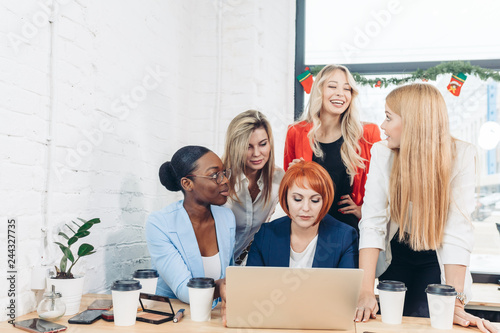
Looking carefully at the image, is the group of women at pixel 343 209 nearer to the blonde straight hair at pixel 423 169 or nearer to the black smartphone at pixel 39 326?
the blonde straight hair at pixel 423 169

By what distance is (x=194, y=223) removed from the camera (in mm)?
1978

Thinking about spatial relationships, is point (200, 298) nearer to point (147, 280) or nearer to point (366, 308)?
point (147, 280)

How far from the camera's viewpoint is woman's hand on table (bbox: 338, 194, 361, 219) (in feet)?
7.50

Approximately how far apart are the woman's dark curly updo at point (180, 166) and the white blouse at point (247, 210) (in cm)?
31

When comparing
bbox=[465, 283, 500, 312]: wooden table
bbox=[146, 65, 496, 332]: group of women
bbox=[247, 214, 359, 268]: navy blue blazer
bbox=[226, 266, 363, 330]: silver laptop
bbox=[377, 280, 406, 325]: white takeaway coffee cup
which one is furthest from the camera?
bbox=[465, 283, 500, 312]: wooden table

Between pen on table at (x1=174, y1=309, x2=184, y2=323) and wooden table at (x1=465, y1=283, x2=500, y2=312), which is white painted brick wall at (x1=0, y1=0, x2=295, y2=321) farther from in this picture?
wooden table at (x1=465, y1=283, x2=500, y2=312)

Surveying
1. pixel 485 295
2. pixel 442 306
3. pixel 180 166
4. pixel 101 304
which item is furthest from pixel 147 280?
pixel 485 295

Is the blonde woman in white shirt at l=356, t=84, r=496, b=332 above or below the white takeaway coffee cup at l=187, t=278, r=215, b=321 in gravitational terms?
above

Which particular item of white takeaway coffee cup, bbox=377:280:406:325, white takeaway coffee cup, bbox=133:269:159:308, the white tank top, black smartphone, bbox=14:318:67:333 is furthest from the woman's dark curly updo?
white takeaway coffee cup, bbox=377:280:406:325

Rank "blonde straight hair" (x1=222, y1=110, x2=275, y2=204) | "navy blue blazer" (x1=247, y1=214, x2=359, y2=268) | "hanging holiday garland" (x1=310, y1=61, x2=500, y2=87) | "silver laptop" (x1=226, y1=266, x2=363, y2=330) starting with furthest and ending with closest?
1. "hanging holiday garland" (x1=310, y1=61, x2=500, y2=87)
2. "blonde straight hair" (x1=222, y1=110, x2=275, y2=204)
3. "navy blue blazer" (x1=247, y1=214, x2=359, y2=268)
4. "silver laptop" (x1=226, y1=266, x2=363, y2=330)

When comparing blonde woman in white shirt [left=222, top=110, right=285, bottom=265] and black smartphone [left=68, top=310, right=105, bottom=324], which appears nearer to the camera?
black smartphone [left=68, top=310, right=105, bottom=324]

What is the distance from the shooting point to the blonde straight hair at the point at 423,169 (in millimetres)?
1626

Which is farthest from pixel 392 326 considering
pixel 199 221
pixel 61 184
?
pixel 61 184

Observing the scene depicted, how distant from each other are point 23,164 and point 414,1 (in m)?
2.72
